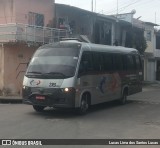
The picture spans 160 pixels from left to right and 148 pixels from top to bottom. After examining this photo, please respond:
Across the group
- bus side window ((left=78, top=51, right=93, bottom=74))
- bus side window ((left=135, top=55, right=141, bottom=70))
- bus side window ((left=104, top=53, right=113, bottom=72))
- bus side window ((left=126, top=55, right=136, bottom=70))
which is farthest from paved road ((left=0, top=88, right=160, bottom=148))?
bus side window ((left=135, top=55, right=141, bottom=70))

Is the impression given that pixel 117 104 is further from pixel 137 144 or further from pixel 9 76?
pixel 137 144

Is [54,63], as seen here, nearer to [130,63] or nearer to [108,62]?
[108,62]

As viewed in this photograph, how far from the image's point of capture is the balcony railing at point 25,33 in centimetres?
2389

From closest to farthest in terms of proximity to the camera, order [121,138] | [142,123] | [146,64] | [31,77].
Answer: [121,138]
[142,123]
[31,77]
[146,64]

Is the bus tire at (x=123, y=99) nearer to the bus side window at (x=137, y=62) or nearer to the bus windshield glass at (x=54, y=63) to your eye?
the bus side window at (x=137, y=62)

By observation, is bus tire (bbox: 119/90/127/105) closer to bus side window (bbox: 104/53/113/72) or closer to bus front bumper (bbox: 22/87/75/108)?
bus side window (bbox: 104/53/113/72)

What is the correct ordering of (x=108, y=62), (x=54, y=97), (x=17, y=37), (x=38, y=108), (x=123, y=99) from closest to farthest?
(x=54, y=97), (x=38, y=108), (x=108, y=62), (x=123, y=99), (x=17, y=37)

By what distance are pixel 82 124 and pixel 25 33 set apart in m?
12.1

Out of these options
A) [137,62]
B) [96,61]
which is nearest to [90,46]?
[96,61]

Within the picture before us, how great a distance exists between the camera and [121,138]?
1093 cm

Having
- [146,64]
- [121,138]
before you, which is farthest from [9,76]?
[146,64]

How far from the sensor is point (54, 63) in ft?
49.5

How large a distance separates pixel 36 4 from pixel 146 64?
881 inches

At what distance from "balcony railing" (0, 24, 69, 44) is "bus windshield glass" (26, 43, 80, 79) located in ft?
27.5
